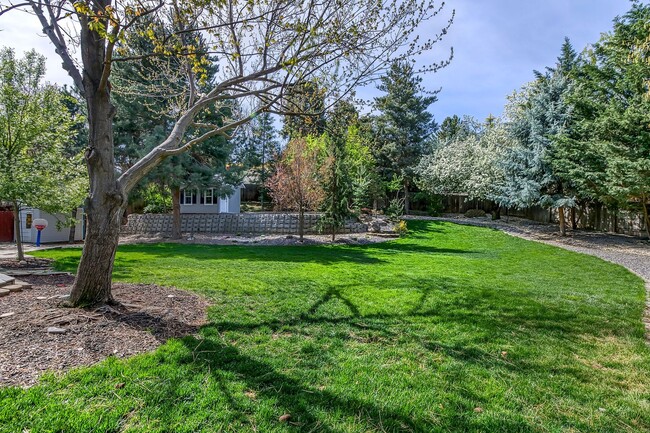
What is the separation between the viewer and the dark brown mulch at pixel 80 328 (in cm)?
274

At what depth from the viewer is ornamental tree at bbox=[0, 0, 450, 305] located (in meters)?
3.91

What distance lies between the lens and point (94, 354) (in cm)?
291

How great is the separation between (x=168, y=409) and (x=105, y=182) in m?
2.76

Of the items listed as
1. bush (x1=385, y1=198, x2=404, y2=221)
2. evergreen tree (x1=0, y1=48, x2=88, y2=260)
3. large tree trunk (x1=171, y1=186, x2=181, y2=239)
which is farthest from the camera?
bush (x1=385, y1=198, x2=404, y2=221)

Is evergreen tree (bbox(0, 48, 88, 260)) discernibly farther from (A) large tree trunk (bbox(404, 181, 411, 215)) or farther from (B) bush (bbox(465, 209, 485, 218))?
(B) bush (bbox(465, 209, 485, 218))

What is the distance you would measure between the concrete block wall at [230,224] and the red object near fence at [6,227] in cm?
420

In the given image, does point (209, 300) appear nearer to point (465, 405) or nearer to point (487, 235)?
point (465, 405)

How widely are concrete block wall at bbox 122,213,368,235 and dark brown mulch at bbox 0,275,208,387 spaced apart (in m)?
11.4

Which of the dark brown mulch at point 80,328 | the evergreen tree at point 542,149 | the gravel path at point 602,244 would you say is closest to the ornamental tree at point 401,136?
the gravel path at point 602,244

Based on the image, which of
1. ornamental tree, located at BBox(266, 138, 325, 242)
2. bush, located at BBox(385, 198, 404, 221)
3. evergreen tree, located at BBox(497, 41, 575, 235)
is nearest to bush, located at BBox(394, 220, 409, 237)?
bush, located at BBox(385, 198, 404, 221)

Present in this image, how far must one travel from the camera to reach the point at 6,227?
13852 mm

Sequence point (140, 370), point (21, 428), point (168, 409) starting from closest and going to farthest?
1. point (21, 428)
2. point (168, 409)
3. point (140, 370)

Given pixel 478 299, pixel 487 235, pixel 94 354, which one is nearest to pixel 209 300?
pixel 94 354

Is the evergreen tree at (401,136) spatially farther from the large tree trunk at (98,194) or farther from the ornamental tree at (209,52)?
the large tree trunk at (98,194)
